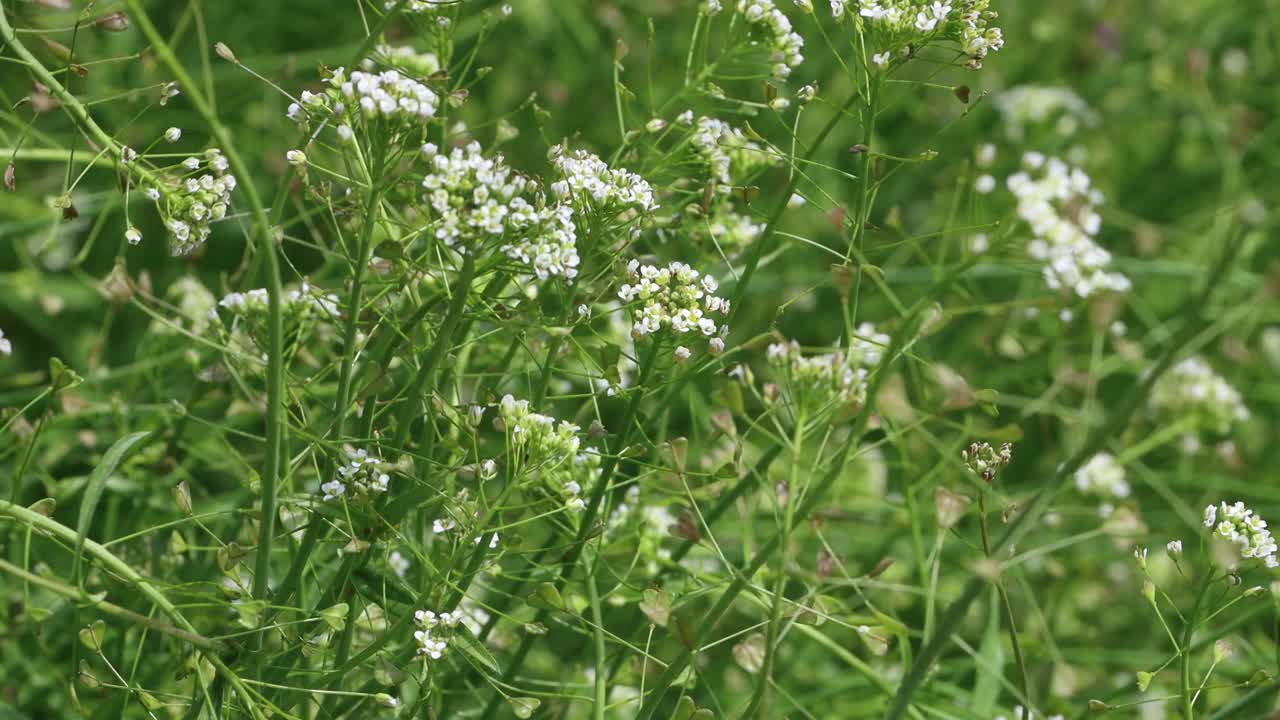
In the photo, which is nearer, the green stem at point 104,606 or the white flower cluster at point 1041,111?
the green stem at point 104,606

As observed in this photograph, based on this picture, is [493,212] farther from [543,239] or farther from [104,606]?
[104,606]

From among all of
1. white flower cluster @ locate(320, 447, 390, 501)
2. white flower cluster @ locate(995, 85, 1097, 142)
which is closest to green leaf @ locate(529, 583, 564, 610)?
white flower cluster @ locate(320, 447, 390, 501)

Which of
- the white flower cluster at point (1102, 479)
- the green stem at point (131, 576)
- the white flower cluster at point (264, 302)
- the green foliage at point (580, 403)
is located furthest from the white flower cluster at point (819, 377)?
the white flower cluster at point (1102, 479)

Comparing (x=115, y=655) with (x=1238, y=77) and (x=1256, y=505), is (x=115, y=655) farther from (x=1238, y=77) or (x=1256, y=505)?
(x=1238, y=77)

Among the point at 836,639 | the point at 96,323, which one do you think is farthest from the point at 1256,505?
the point at 96,323

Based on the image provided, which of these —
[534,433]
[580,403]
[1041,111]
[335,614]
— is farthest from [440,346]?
[1041,111]

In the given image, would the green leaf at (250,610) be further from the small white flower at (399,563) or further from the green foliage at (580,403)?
the small white flower at (399,563)
